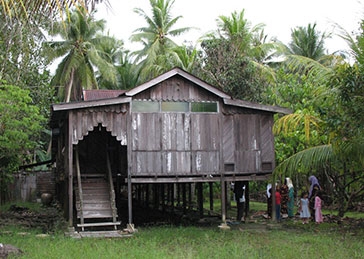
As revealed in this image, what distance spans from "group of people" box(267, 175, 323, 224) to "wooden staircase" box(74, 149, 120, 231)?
6034mm

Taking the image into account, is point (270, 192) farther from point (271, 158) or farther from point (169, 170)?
point (169, 170)

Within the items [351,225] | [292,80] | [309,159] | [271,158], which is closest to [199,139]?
[271,158]

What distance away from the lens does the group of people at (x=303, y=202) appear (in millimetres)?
17312

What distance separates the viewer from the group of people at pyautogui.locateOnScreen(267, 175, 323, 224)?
1731cm

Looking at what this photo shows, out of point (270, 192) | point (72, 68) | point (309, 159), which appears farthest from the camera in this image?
point (72, 68)

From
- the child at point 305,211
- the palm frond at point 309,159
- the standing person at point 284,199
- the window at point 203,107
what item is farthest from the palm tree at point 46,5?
the standing person at point 284,199

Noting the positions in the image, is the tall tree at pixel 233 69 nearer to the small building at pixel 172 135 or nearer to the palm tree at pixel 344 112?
the small building at pixel 172 135

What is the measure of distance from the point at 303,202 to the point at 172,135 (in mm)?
5072

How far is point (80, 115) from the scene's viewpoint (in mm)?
15906

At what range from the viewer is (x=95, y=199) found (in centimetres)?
1680

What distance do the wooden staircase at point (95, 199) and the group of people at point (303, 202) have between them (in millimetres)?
6034

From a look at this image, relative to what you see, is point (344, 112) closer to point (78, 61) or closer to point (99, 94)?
point (99, 94)

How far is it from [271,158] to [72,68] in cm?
2097

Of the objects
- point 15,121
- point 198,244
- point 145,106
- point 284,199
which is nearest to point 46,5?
point 198,244
